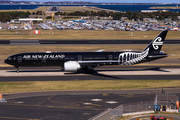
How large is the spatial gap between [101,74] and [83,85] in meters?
10.7

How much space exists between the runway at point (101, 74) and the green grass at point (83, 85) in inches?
114

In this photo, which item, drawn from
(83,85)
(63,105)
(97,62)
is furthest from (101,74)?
Answer: (63,105)

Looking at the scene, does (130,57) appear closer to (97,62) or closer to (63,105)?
(97,62)

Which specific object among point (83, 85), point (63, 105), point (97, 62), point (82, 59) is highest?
point (82, 59)

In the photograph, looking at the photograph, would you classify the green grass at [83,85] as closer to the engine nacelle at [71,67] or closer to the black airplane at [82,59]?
the engine nacelle at [71,67]

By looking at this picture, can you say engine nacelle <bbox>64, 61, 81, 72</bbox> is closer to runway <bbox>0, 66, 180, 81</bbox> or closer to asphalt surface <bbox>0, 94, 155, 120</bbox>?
runway <bbox>0, 66, 180, 81</bbox>

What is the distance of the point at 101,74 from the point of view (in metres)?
64.2

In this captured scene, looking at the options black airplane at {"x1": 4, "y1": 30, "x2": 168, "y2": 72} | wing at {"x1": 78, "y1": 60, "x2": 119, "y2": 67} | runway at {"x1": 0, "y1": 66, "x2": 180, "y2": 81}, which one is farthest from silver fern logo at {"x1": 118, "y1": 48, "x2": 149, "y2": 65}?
runway at {"x1": 0, "y1": 66, "x2": 180, "y2": 81}

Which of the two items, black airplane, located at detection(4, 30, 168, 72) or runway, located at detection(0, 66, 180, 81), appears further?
A: black airplane, located at detection(4, 30, 168, 72)

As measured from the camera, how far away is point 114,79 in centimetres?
5934

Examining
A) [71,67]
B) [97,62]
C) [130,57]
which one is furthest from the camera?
[130,57]

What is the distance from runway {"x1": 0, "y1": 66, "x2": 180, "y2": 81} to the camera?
6041 cm

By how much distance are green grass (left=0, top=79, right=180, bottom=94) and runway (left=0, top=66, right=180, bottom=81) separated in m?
2.91

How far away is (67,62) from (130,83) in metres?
15.1
